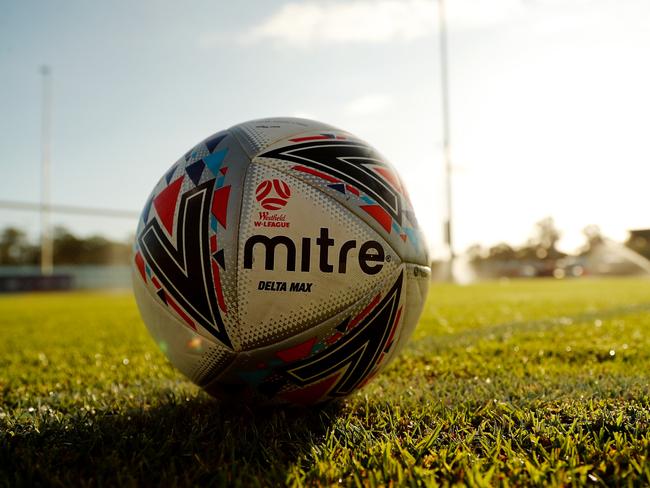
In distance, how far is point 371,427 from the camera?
222cm

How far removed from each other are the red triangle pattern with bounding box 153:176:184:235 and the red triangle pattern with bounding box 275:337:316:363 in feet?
2.30

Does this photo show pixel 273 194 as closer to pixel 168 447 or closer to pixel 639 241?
pixel 168 447

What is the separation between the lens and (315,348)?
218cm

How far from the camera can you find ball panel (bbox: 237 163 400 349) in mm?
2070

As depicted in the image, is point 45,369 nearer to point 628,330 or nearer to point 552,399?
point 552,399

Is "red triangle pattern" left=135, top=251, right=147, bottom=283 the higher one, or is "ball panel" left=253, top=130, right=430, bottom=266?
"ball panel" left=253, top=130, right=430, bottom=266

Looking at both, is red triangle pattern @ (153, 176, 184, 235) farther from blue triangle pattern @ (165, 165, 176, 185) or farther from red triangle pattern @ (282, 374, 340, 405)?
red triangle pattern @ (282, 374, 340, 405)

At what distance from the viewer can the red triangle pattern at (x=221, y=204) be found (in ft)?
7.00

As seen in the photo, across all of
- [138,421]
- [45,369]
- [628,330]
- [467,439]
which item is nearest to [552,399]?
[467,439]

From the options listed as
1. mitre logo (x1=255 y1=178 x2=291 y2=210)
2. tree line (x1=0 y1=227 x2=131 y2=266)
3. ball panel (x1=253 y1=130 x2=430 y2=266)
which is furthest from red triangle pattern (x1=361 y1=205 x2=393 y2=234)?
tree line (x1=0 y1=227 x2=131 y2=266)

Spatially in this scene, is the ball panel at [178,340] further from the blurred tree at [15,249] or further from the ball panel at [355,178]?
the blurred tree at [15,249]

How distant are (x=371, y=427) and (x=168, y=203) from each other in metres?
1.28

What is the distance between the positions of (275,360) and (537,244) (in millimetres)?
91880

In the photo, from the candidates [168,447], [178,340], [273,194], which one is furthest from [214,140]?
[168,447]
